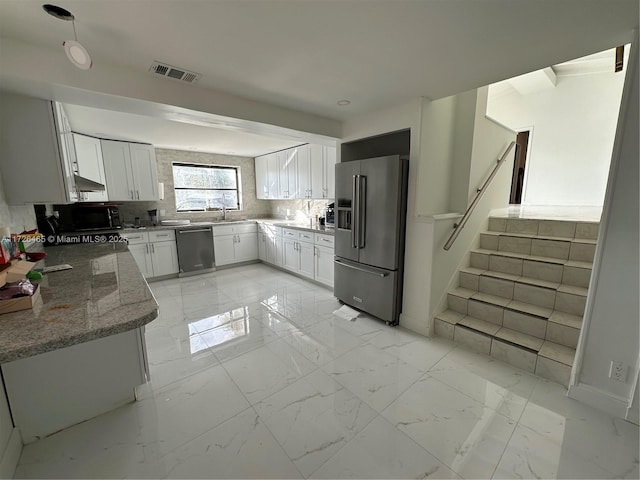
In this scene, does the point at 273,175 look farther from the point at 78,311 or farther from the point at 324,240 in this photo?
the point at 78,311

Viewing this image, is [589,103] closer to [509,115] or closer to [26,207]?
[509,115]

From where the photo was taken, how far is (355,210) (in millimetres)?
2992

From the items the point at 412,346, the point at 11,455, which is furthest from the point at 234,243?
the point at 11,455

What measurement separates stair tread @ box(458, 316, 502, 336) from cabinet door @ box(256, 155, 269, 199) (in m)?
4.40

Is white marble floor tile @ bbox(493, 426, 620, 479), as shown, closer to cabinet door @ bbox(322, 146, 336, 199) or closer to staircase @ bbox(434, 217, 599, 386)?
staircase @ bbox(434, 217, 599, 386)

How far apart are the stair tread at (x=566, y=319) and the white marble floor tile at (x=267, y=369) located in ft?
6.90

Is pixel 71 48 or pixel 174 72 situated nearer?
pixel 71 48

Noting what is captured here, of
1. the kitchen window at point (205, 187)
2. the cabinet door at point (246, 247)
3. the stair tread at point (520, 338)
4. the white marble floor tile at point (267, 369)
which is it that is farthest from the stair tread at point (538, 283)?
the kitchen window at point (205, 187)

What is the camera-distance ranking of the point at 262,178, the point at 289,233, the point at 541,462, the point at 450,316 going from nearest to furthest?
the point at 541,462 → the point at 450,316 → the point at 289,233 → the point at 262,178

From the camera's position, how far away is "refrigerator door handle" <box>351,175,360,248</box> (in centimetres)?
294

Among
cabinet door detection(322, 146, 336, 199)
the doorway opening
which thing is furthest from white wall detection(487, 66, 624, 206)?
cabinet door detection(322, 146, 336, 199)

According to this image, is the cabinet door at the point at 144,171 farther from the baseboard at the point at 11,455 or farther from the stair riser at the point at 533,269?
the stair riser at the point at 533,269

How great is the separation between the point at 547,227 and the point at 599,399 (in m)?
1.79

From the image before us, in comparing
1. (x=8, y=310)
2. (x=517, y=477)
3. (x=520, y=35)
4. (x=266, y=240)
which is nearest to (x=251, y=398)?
(x=8, y=310)
